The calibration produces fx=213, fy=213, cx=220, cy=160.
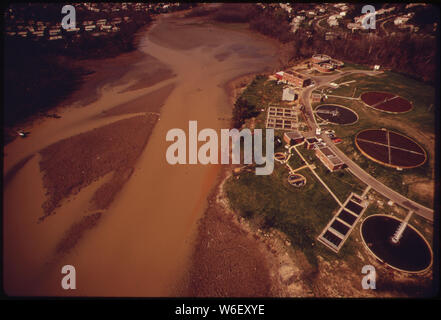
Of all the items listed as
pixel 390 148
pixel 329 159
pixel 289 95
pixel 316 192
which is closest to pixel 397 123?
pixel 390 148

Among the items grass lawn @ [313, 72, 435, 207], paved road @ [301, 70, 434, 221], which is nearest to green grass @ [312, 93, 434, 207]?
grass lawn @ [313, 72, 435, 207]

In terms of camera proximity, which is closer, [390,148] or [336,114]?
[390,148]

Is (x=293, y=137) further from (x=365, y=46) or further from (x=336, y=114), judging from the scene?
(x=365, y=46)

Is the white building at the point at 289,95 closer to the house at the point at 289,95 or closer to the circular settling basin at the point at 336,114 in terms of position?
the house at the point at 289,95

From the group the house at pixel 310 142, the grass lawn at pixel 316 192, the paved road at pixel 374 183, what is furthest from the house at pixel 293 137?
the paved road at pixel 374 183

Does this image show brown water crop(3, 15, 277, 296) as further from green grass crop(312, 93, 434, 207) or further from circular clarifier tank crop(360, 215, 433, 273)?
green grass crop(312, 93, 434, 207)

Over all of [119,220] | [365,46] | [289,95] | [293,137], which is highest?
[365,46]
